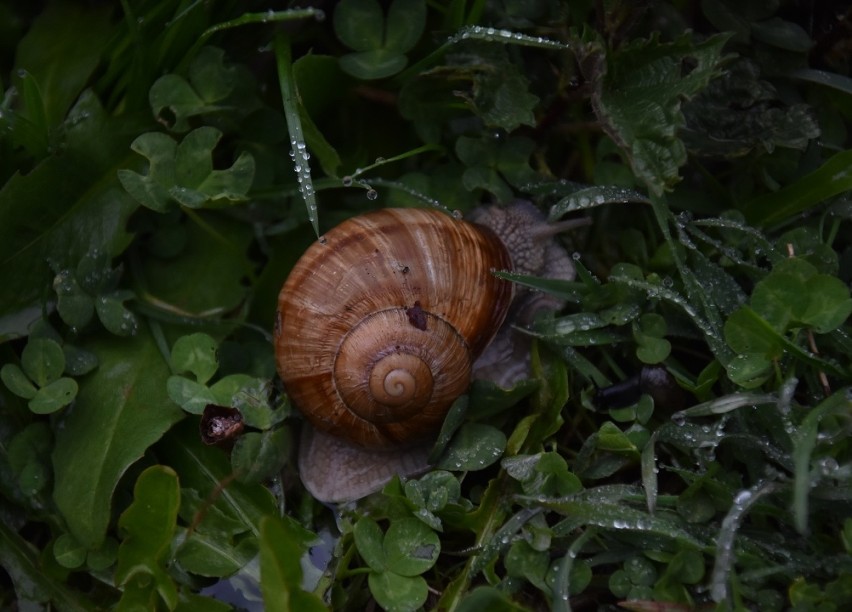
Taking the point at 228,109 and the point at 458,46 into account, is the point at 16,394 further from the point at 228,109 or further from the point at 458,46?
the point at 458,46

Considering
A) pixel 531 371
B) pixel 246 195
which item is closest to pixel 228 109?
pixel 246 195

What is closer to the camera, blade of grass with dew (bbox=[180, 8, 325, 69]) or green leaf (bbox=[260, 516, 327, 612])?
green leaf (bbox=[260, 516, 327, 612])

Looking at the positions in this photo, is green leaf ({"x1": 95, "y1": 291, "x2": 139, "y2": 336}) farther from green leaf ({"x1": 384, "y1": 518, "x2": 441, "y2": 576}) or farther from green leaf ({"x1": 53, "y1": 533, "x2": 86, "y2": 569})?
green leaf ({"x1": 384, "y1": 518, "x2": 441, "y2": 576})

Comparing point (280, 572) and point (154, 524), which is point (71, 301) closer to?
point (154, 524)

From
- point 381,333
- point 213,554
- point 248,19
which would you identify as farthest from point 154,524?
point 248,19

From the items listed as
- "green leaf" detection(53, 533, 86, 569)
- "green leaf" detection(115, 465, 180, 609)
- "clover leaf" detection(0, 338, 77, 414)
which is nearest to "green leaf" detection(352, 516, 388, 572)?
"green leaf" detection(115, 465, 180, 609)

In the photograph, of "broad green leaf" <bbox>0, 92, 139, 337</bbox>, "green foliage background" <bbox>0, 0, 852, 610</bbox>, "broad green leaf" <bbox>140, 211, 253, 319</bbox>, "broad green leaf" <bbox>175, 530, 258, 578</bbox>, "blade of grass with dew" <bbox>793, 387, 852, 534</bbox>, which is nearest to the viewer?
"blade of grass with dew" <bbox>793, 387, 852, 534</bbox>
